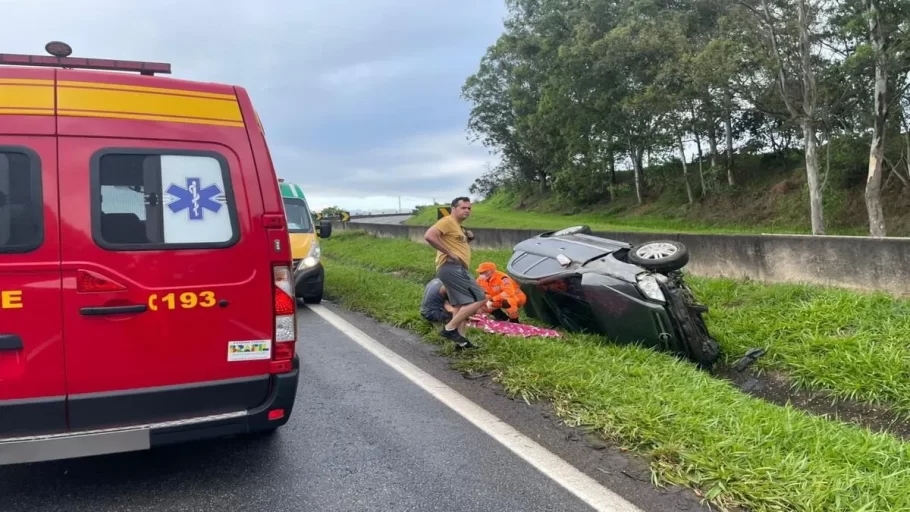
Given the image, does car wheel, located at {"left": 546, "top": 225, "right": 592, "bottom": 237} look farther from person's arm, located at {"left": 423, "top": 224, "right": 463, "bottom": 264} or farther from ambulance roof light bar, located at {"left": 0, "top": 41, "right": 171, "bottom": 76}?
ambulance roof light bar, located at {"left": 0, "top": 41, "right": 171, "bottom": 76}

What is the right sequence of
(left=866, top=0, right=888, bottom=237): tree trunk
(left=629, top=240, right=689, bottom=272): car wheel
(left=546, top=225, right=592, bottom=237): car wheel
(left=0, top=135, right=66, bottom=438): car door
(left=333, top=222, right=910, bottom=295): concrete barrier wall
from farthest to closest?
(left=866, top=0, right=888, bottom=237): tree trunk
(left=546, top=225, right=592, bottom=237): car wheel
(left=333, top=222, right=910, bottom=295): concrete barrier wall
(left=629, top=240, right=689, bottom=272): car wheel
(left=0, top=135, right=66, bottom=438): car door

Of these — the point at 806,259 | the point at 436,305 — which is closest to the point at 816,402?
the point at 806,259

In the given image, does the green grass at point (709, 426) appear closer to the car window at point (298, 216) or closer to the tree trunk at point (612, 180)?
the car window at point (298, 216)

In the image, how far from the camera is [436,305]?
758cm

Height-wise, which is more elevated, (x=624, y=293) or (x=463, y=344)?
(x=624, y=293)

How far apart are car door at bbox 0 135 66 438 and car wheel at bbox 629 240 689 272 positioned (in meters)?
4.81

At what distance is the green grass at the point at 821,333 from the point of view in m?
5.29

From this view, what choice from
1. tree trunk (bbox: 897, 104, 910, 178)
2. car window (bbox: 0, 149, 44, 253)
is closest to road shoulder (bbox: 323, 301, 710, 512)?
car window (bbox: 0, 149, 44, 253)

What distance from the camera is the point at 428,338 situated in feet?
23.4

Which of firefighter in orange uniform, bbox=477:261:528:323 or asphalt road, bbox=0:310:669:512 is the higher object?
firefighter in orange uniform, bbox=477:261:528:323

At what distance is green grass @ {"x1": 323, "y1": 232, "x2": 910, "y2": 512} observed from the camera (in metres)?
3.30

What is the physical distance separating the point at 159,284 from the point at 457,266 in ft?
11.6

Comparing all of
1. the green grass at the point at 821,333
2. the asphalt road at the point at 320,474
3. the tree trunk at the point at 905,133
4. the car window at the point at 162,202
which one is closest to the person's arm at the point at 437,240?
the asphalt road at the point at 320,474

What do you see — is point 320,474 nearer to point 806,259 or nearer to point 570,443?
point 570,443
